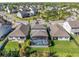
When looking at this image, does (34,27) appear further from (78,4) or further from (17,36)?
(78,4)

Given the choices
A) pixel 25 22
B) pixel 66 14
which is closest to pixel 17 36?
pixel 25 22

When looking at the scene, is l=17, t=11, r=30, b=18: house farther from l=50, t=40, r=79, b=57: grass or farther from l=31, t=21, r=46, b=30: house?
l=50, t=40, r=79, b=57: grass

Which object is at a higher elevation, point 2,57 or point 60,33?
point 60,33

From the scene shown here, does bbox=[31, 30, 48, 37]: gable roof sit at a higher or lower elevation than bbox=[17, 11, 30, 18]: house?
lower

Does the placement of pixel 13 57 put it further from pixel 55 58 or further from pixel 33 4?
pixel 33 4

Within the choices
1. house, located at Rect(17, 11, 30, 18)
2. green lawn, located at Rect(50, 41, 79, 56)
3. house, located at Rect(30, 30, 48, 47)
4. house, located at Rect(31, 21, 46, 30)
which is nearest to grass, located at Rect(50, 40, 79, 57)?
green lawn, located at Rect(50, 41, 79, 56)

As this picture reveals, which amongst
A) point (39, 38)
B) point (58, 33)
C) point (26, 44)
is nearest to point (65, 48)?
point (58, 33)

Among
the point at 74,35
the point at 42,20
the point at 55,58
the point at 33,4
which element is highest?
the point at 33,4
